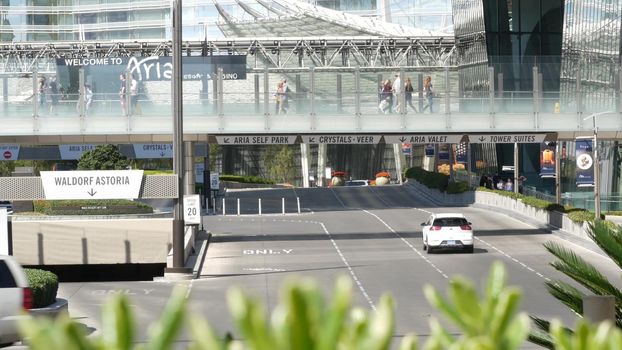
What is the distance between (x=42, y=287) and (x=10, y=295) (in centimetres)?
445

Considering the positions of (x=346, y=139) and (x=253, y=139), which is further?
(x=346, y=139)

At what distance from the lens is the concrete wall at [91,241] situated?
1740 inches

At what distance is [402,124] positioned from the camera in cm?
4684

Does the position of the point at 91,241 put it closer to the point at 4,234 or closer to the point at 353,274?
the point at 4,234

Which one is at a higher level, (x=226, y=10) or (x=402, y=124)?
(x=226, y=10)

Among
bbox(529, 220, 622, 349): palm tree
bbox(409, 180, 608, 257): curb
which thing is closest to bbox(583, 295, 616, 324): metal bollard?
bbox(529, 220, 622, 349): palm tree

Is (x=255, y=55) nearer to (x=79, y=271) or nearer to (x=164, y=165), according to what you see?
(x=164, y=165)

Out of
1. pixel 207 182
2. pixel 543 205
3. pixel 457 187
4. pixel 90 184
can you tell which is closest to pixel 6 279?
pixel 90 184

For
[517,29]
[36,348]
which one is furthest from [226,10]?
[36,348]

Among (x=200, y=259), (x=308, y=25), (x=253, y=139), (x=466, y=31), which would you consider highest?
(x=308, y=25)

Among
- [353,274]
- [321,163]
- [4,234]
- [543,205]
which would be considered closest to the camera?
[4,234]

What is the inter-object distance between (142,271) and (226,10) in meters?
99.5

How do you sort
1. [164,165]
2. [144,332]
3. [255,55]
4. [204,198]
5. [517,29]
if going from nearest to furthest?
[144,332]
[204,198]
[517,29]
[255,55]
[164,165]

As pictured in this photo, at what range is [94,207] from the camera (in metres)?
51.6
